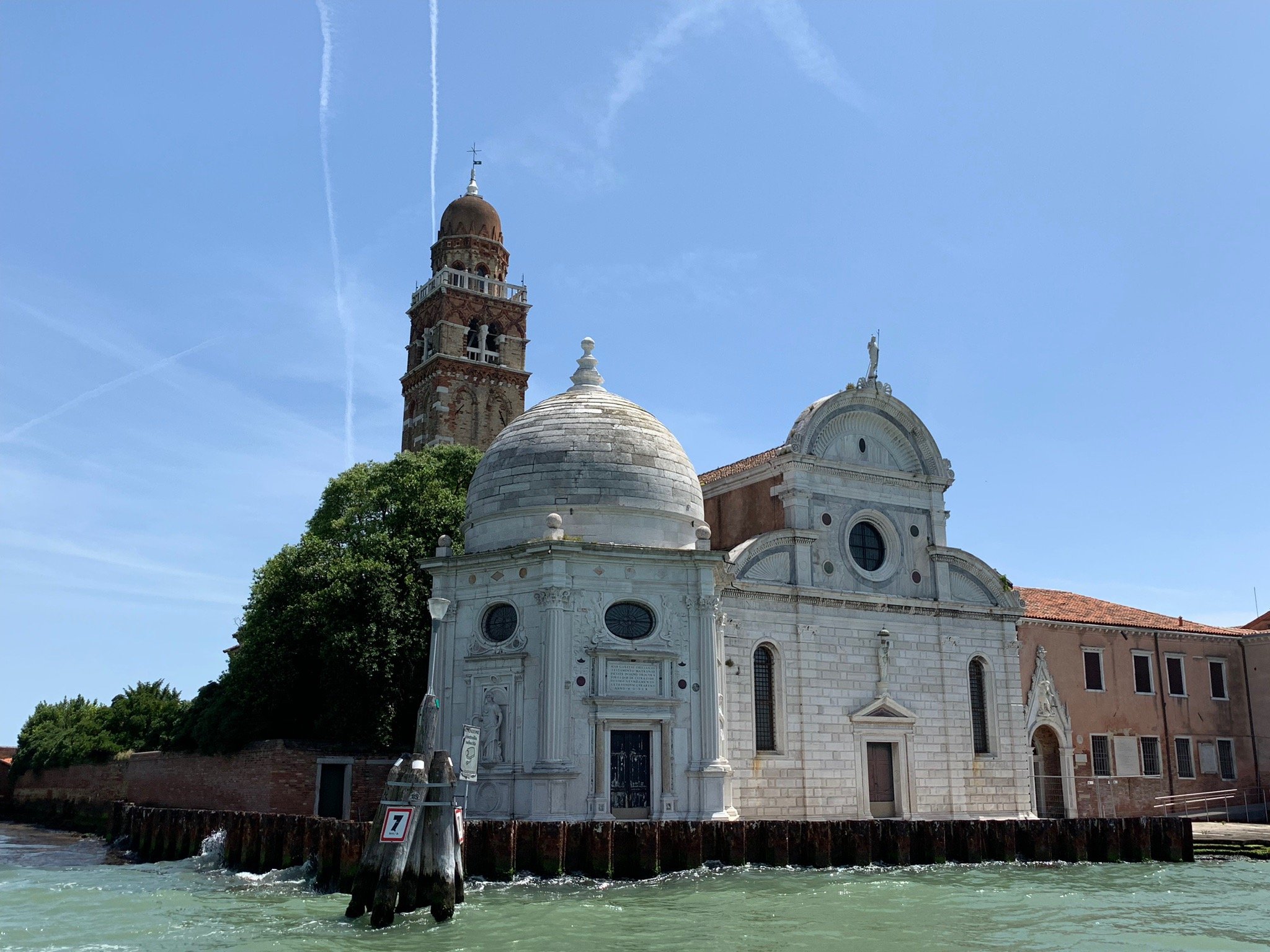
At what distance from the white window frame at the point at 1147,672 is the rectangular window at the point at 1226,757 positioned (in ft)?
10.5

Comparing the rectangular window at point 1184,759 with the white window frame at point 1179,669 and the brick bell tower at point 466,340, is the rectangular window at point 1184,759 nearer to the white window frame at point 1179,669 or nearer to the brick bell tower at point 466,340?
the white window frame at point 1179,669

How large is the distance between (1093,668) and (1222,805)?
638 cm

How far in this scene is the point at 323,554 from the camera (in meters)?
33.0

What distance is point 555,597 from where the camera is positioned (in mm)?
24812

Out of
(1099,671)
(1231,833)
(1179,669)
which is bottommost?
(1231,833)

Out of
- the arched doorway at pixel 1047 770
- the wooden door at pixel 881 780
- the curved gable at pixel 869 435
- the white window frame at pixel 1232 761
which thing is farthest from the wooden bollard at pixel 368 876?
the white window frame at pixel 1232 761

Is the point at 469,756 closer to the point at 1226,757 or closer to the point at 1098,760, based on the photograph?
the point at 1098,760

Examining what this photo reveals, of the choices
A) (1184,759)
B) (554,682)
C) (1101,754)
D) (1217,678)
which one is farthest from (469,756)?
(1217,678)

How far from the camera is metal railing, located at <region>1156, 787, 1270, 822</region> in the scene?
1442 inches

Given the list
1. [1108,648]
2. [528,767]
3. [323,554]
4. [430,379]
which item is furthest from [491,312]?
[528,767]

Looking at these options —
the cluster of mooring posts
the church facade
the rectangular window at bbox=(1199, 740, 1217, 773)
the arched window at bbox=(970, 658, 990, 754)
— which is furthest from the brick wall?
the rectangular window at bbox=(1199, 740, 1217, 773)

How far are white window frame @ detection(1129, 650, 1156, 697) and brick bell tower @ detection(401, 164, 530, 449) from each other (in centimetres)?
3059

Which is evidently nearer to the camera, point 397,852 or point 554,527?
point 397,852

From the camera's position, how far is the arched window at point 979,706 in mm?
32250
